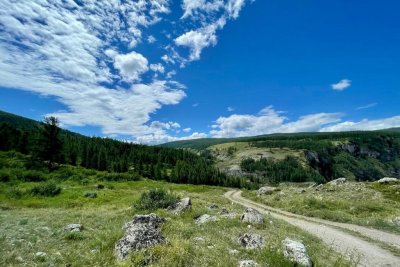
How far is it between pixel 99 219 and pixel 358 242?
18.0m

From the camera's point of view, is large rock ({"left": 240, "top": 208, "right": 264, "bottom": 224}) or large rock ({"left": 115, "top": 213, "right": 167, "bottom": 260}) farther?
large rock ({"left": 240, "top": 208, "right": 264, "bottom": 224})

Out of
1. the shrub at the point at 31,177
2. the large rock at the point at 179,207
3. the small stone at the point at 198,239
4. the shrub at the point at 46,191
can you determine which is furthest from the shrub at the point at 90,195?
the small stone at the point at 198,239

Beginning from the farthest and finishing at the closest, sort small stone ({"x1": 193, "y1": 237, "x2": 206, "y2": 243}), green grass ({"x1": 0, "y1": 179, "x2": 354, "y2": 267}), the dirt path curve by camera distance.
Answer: the dirt path curve → small stone ({"x1": 193, "y1": 237, "x2": 206, "y2": 243}) → green grass ({"x1": 0, "y1": 179, "x2": 354, "y2": 267})

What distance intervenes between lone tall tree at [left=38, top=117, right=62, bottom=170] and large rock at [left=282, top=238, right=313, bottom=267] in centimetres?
8293

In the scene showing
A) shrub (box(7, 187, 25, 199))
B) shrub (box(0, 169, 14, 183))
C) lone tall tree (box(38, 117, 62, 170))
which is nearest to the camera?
shrub (box(7, 187, 25, 199))

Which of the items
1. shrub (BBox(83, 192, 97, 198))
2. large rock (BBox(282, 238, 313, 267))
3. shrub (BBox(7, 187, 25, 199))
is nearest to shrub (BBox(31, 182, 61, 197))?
shrub (BBox(7, 187, 25, 199))

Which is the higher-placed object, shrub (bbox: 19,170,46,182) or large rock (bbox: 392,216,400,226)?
shrub (bbox: 19,170,46,182)

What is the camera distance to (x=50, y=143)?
85688mm

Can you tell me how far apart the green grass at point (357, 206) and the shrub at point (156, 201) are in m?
16.0

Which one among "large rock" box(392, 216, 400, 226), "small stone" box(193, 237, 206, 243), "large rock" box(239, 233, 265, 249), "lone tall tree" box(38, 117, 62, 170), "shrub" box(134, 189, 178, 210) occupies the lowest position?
"large rock" box(392, 216, 400, 226)

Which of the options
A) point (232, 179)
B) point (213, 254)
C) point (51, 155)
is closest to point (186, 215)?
point (213, 254)

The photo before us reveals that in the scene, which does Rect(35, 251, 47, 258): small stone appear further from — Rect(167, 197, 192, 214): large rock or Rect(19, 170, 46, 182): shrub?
Rect(19, 170, 46, 182): shrub

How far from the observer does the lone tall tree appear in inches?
3329

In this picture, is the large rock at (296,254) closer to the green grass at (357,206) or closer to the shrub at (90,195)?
the green grass at (357,206)
